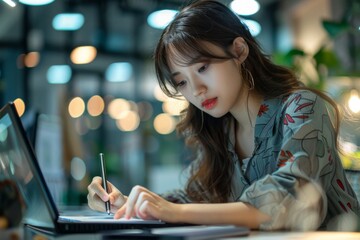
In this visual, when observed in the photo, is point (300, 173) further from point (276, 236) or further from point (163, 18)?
point (163, 18)

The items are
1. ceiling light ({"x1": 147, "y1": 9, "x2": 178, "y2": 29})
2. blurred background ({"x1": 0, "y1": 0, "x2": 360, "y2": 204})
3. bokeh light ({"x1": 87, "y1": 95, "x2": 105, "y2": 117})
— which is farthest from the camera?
bokeh light ({"x1": 87, "y1": 95, "x2": 105, "y2": 117})

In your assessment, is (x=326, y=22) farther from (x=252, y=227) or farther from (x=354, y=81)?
(x=252, y=227)

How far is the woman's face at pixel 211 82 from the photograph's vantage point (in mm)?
1372

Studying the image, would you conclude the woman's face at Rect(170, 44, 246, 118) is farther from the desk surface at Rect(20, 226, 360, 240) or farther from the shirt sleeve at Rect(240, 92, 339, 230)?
the desk surface at Rect(20, 226, 360, 240)

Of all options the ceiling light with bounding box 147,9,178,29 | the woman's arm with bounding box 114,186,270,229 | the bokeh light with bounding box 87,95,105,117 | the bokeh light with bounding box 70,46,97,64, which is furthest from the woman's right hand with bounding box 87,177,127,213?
the bokeh light with bounding box 87,95,105,117

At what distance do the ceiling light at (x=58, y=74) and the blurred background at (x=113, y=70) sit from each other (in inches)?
0.5

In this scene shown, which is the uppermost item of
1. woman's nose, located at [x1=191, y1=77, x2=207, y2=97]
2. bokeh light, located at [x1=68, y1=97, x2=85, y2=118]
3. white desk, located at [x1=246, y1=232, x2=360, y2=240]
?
bokeh light, located at [x1=68, y1=97, x2=85, y2=118]

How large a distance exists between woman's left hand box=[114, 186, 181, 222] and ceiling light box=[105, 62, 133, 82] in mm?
6322

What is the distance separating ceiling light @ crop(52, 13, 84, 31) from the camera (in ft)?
18.6

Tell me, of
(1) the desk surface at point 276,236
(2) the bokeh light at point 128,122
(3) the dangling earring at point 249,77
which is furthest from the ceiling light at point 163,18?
(2) the bokeh light at point 128,122

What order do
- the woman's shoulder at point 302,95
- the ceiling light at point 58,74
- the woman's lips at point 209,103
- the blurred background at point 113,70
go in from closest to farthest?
1. the woman's shoulder at point 302,95
2. the woman's lips at point 209,103
3. the blurred background at point 113,70
4. the ceiling light at point 58,74

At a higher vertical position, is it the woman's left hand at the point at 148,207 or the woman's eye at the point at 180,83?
the woman's eye at the point at 180,83

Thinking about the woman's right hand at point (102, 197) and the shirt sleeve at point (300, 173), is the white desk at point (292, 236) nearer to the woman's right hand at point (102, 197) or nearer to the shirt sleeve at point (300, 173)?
the shirt sleeve at point (300, 173)

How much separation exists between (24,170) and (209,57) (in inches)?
22.4
